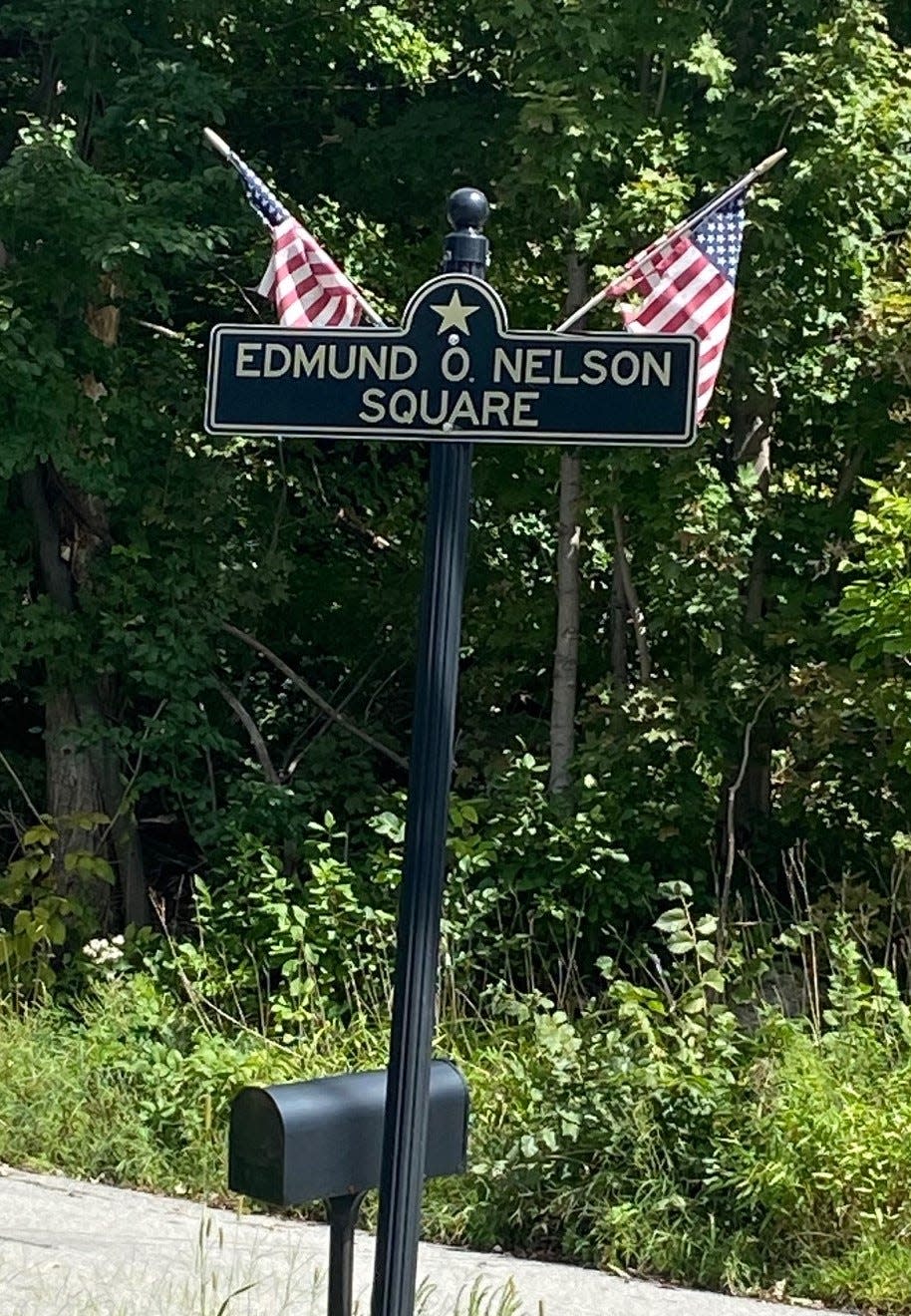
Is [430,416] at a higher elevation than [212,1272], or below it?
higher

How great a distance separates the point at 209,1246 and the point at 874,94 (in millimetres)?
6236

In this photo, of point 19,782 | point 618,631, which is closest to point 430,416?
point 618,631

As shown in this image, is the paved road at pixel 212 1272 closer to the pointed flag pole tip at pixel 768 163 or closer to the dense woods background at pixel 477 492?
the dense woods background at pixel 477 492

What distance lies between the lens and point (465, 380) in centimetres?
313

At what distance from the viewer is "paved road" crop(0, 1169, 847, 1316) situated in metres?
5.41

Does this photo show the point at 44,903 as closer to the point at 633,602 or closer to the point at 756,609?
the point at 633,602

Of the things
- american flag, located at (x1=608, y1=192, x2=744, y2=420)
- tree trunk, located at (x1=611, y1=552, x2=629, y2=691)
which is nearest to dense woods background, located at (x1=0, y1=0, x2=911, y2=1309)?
tree trunk, located at (x1=611, y1=552, x2=629, y2=691)

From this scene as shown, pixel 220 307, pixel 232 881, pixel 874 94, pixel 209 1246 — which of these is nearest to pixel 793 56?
pixel 874 94

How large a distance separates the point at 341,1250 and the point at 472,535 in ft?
27.1

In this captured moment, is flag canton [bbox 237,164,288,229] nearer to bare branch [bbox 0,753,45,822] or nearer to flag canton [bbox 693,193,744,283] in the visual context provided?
flag canton [bbox 693,193,744,283]

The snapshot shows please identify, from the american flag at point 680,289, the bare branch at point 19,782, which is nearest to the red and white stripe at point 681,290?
the american flag at point 680,289

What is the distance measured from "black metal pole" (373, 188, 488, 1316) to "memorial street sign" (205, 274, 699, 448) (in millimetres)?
85

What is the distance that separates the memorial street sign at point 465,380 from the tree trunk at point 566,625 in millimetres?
7104

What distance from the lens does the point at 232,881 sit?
9.93 m
